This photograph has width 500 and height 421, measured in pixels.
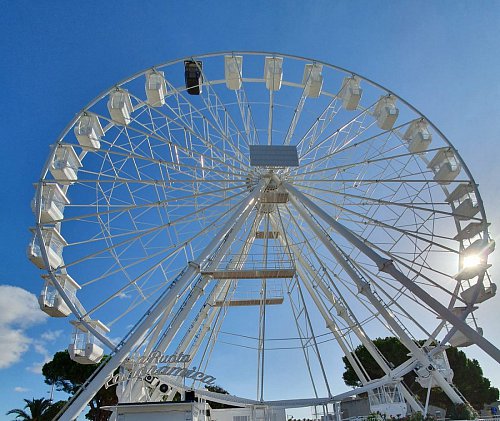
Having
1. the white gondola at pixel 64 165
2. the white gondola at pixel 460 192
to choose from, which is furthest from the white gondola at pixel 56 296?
the white gondola at pixel 460 192

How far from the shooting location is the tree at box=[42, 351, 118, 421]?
3788cm

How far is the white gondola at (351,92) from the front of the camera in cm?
1953

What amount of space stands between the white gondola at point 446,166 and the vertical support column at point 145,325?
24.8ft

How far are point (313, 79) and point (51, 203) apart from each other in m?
11.9

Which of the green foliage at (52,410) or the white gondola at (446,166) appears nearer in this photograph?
the white gondola at (446,166)

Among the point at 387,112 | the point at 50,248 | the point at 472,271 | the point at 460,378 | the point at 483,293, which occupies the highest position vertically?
the point at 387,112

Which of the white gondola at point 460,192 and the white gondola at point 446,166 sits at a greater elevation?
the white gondola at point 446,166

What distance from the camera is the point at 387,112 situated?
19438mm

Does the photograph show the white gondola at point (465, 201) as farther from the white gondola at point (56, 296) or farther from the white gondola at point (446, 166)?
the white gondola at point (56, 296)

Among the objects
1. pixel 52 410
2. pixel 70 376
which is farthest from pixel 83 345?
pixel 52 410

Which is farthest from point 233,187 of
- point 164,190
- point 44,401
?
point 44,401

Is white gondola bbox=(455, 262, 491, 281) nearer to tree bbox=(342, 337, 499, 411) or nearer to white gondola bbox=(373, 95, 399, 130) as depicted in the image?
white gondola bbox=(373, 95, 399, 130)

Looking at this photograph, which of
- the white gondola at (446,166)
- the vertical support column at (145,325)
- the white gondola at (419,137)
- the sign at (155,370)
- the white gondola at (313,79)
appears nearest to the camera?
the vertical support column at (145,325)

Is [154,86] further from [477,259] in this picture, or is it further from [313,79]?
[477,259]
